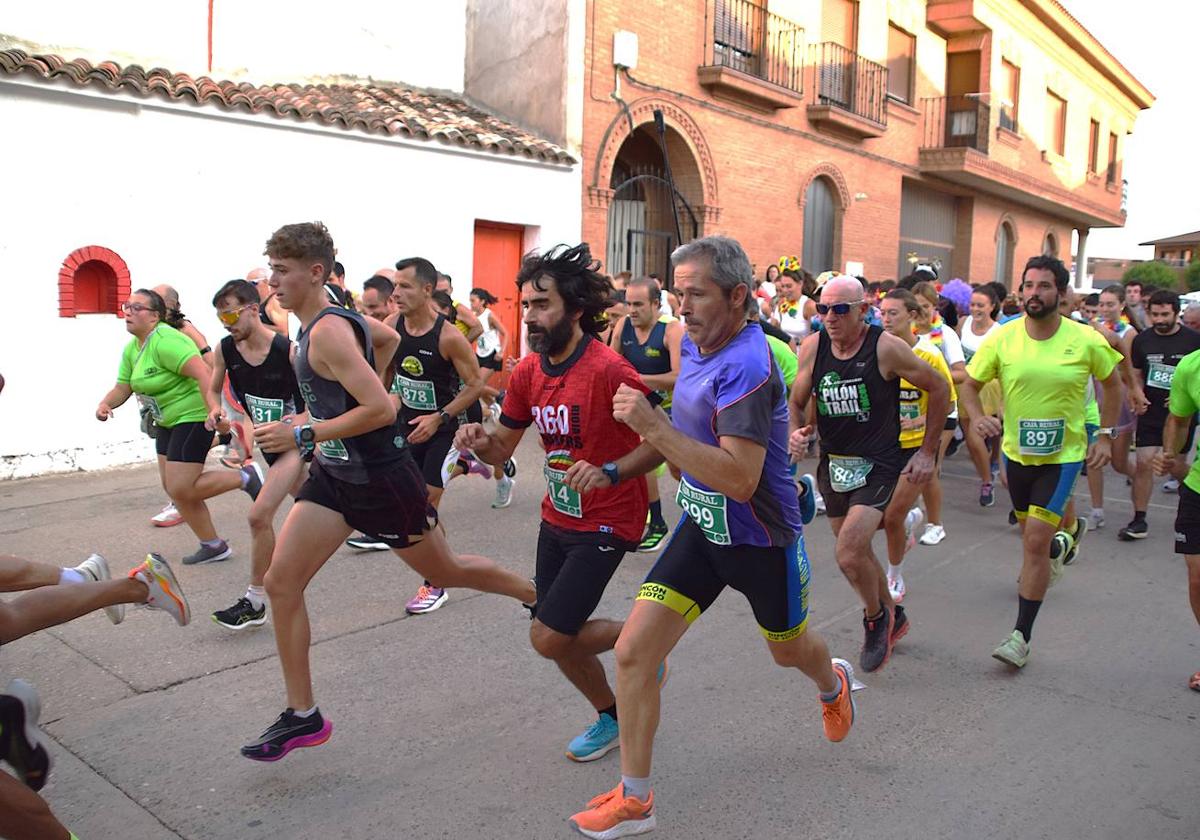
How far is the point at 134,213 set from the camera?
32.6 ft

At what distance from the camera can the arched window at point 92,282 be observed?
948 cm

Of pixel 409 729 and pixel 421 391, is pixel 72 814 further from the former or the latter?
pixel 421 391

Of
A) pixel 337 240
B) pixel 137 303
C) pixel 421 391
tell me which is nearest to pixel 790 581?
pixel 421 391

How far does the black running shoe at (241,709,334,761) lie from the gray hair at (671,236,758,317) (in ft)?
7.07

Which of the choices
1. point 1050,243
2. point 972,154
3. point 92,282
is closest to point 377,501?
point 92,282

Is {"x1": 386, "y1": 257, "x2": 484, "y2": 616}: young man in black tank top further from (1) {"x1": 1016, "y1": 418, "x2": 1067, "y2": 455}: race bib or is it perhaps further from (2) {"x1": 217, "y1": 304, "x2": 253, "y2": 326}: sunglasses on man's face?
(1) {"x1": 1016, "y1": 418, "x2": 1067, "y2": 455}: race bib

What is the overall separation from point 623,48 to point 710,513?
12658mm

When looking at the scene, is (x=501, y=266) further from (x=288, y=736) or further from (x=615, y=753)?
(x=288, y=736)

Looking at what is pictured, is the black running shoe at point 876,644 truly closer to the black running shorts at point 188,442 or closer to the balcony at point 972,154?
the black running shorts at point 188,442

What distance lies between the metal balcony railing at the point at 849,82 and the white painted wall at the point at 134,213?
9.39 m

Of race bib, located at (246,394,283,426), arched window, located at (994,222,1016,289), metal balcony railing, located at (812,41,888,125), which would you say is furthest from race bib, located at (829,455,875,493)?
arched window, located at (994,222,1016,289)

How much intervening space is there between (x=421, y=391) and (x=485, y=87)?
1052 cm

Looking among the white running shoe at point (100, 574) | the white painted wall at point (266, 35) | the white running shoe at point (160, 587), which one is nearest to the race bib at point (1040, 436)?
the white running shoe at point (160, 587)

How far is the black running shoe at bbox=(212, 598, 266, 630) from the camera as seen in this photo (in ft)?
16.9
